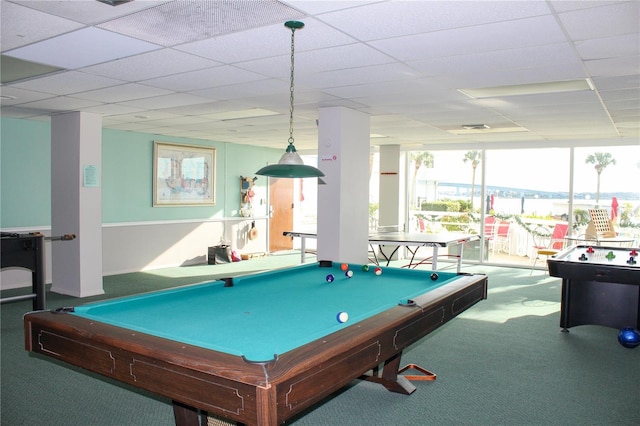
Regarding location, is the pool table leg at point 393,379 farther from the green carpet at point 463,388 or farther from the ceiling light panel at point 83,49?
the ceiling light panel at point 83,49

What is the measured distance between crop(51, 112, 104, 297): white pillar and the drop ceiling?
0.32 m

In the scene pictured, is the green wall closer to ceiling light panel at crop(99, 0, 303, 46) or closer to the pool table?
ceiling light panel at crop(99, 0, 303, 46)

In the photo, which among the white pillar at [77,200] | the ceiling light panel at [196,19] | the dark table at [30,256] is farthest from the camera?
the white pillar at [77,200]

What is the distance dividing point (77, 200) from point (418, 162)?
6683 millimetres

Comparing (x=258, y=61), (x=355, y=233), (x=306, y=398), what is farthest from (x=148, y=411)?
(x=355, y=233)

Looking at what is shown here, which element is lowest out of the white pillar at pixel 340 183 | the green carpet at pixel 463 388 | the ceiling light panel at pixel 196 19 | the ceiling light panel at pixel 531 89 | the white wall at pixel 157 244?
the green carpet at pixel 463 388

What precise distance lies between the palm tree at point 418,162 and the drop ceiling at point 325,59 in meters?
3.74

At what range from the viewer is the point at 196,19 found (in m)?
2.84

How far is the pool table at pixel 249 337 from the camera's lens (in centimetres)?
176

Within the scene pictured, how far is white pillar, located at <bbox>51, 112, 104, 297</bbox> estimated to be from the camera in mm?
6273

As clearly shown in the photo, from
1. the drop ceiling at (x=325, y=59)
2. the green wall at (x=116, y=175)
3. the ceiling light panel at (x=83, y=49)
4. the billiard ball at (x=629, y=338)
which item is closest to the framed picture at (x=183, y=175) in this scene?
the green wall at (x=116, y=175)

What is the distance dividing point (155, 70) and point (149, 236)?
194 inches

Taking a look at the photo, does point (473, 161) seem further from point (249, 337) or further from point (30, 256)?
point (249, 337)

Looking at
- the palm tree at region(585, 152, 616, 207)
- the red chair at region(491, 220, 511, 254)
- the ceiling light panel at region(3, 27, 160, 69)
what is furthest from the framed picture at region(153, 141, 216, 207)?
the palm tree at region(585, 152, 616, 207)
